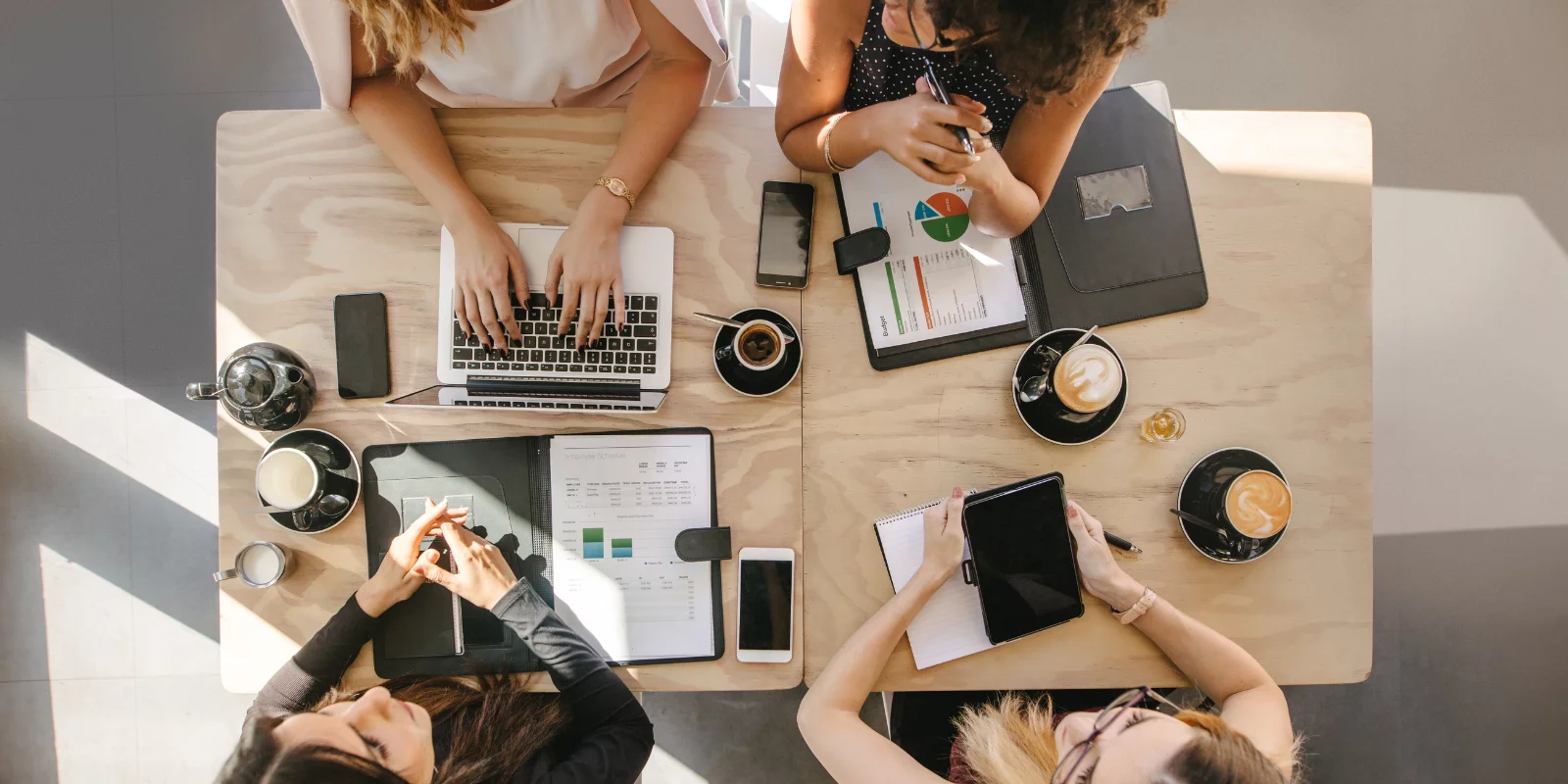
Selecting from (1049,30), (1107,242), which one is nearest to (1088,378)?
(1107,242)

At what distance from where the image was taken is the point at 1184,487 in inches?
47.5

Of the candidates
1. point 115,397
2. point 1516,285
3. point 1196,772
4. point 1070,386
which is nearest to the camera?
point 1196,772

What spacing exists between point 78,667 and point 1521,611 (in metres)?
3.91

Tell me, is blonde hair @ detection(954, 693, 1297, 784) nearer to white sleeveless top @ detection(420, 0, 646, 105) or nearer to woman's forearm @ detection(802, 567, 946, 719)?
woman's forearm @ detection(802, 567, 946, 719)

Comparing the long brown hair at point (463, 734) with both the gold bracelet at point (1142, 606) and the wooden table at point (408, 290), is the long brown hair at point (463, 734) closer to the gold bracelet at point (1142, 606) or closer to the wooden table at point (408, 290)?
the wooden table at point (408, 290)

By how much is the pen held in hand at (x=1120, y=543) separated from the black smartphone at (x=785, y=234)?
654 mm

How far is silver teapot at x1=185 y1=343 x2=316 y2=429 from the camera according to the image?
1.11m

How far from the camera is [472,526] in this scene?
120 centimetres

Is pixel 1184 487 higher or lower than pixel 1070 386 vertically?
lower

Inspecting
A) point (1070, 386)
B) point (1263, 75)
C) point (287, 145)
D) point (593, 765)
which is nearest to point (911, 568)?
point (1070, 386)

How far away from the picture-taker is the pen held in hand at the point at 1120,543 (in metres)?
1.21

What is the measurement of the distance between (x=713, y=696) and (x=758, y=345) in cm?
116

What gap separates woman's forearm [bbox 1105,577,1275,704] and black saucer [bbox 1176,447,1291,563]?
12 cm

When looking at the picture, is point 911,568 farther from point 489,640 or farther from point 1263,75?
point 1263,75
